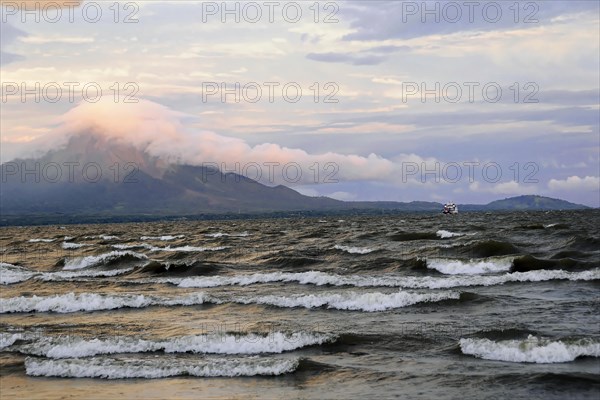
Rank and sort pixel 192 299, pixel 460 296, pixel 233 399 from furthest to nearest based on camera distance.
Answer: pixel 192 299 < pixel 460 296 < pixel 233 399

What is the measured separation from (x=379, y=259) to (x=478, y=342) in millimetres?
23970

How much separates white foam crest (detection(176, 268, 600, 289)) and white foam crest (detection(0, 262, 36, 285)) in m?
11.5

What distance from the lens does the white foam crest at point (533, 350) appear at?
16.7 m

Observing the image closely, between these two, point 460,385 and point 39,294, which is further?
point 39,294

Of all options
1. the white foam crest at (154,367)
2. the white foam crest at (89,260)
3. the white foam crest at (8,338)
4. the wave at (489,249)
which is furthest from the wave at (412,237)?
the white foam crest at (154,367)

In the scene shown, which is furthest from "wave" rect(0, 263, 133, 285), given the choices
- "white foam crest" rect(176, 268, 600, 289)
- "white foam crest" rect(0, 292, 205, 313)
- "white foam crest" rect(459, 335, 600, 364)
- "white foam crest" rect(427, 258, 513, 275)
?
"white foam crest" rect(459, 335, 600, 364)

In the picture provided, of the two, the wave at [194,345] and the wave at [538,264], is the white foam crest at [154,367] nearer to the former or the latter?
the wave at [194,345]

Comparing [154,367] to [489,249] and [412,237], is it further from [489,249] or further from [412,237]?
[412,237]

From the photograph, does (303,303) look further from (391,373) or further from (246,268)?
Answer: (246,268)

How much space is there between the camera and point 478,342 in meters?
18.0

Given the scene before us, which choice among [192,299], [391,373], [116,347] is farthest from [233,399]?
[192,299]

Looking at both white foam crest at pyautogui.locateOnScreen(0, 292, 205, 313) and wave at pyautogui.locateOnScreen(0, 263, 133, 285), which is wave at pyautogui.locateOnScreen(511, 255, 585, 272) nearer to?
white foam crest at pyautogui.locateOnScreen(0, 292, 205, 313)

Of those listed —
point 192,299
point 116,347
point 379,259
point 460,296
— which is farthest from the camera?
point 379,259

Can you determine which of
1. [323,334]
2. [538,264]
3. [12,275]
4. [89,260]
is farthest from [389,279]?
[89,260]
